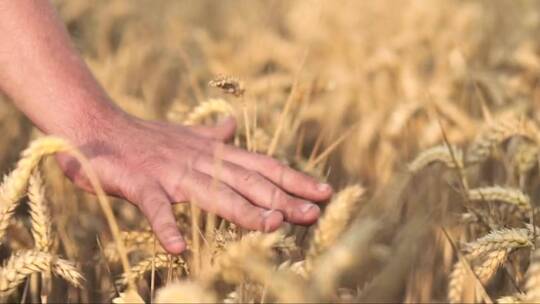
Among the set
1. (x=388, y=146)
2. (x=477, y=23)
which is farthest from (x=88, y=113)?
(x=477, y=23)

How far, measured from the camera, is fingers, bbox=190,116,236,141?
4.77ft

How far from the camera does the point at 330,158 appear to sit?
2.03 metres

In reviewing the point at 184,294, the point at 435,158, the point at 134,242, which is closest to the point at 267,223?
the point at 134,242

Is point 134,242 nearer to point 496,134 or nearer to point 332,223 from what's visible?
point 332,223

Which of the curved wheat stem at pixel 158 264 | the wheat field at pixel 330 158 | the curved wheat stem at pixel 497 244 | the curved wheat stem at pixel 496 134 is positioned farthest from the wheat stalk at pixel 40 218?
the curved wheat stem at pixel 496 134

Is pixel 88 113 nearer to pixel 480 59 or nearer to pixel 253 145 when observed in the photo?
pixel 253 145

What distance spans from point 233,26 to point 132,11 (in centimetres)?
36

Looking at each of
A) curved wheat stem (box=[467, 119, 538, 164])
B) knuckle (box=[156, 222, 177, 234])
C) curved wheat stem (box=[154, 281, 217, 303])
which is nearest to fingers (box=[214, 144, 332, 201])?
knuckle (box=[156, 222, 177, 234])

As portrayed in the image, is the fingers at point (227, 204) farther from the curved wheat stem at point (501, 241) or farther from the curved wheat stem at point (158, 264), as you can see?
the curved wheat stem at point (501, 241)

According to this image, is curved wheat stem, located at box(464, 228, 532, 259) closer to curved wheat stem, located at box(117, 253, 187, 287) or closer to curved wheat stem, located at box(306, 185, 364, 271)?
curved wheat stem, located at box(306, 185, 364, 271)

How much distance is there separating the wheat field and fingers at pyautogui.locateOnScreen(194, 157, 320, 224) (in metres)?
0.05

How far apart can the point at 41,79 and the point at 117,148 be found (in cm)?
15

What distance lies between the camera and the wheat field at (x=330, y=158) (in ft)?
3.10

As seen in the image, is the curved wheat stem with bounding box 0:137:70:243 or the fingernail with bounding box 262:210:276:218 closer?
the curved wheat stem with bounding box 0:137:70:243
